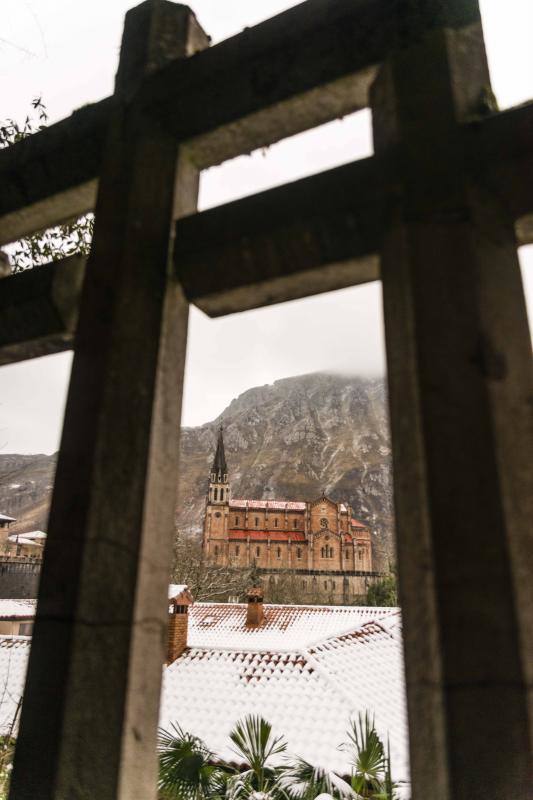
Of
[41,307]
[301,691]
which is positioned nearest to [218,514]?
[301,691]

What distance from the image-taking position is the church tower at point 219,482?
85.1 m

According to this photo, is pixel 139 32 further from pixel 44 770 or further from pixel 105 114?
pixel 44 770

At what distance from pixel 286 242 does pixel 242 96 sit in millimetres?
729

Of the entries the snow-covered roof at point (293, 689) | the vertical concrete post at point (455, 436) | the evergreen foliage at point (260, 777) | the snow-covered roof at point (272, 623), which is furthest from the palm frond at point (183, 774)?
the snow-covered roof at point (272, 623)

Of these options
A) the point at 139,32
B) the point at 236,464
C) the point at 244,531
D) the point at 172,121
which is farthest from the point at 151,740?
the point at 236,464

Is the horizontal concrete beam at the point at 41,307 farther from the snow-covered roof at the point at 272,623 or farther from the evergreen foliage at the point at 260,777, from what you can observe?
the snow-covered roof at the point at 272,623

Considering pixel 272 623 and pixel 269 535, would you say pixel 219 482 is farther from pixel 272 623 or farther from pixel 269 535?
pixel 272 623

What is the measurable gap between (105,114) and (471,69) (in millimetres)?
1343

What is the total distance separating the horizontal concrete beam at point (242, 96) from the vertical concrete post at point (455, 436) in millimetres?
215

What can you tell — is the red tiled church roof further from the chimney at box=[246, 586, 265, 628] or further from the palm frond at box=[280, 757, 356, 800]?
the palm frond at box=[280, 757, 356, 800]

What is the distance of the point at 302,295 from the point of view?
175 cm

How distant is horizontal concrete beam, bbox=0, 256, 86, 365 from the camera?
6.09 feet

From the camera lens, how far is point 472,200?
1367 mm

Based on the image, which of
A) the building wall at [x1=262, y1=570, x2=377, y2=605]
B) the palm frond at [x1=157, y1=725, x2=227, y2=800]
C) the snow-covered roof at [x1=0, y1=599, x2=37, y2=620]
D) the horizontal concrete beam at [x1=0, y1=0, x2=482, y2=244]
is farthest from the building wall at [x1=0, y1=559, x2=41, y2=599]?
the horizontal concrete beam at [x1=0, y1=0, x2=482, y2=244]
